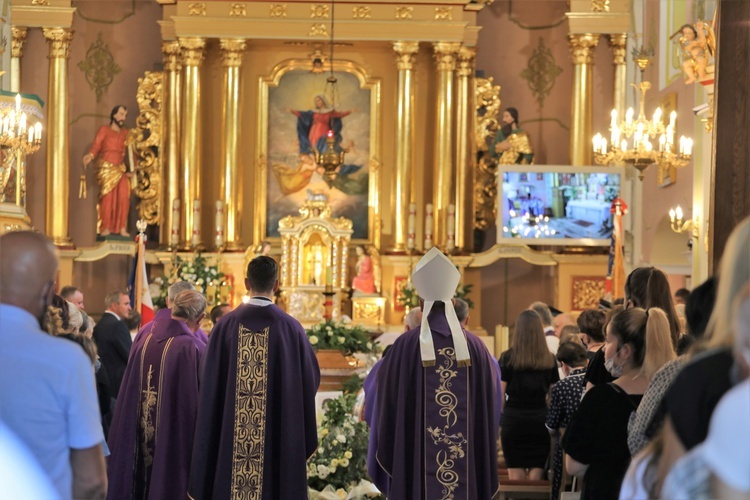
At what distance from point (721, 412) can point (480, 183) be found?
15477mm

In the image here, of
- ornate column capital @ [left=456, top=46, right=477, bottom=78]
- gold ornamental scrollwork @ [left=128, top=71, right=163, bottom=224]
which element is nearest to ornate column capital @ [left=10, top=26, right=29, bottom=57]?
gold ornamental scrollwork @ [left=128, top=71, right=163, bottom=224]

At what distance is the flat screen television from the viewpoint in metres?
→ 15.6

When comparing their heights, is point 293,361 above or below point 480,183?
below

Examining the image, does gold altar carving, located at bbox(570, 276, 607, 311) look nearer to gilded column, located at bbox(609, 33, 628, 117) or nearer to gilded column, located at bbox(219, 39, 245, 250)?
gilded column, located at bbox(609, 33, 628, 117)

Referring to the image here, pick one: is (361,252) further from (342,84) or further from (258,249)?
(342,84)

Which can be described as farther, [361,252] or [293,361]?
[361,252]

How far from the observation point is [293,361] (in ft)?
21.6

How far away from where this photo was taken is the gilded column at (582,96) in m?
17.4

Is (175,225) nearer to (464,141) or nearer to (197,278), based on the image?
(197,278)

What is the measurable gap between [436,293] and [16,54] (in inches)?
517

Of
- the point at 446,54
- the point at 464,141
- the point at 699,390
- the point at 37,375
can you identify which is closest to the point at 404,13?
the point at 446,54

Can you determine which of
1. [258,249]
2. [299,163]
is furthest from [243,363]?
[299,163]

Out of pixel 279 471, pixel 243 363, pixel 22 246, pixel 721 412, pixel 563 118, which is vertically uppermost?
pixel 563 118

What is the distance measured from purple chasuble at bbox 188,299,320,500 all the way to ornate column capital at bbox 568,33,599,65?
11941mm
